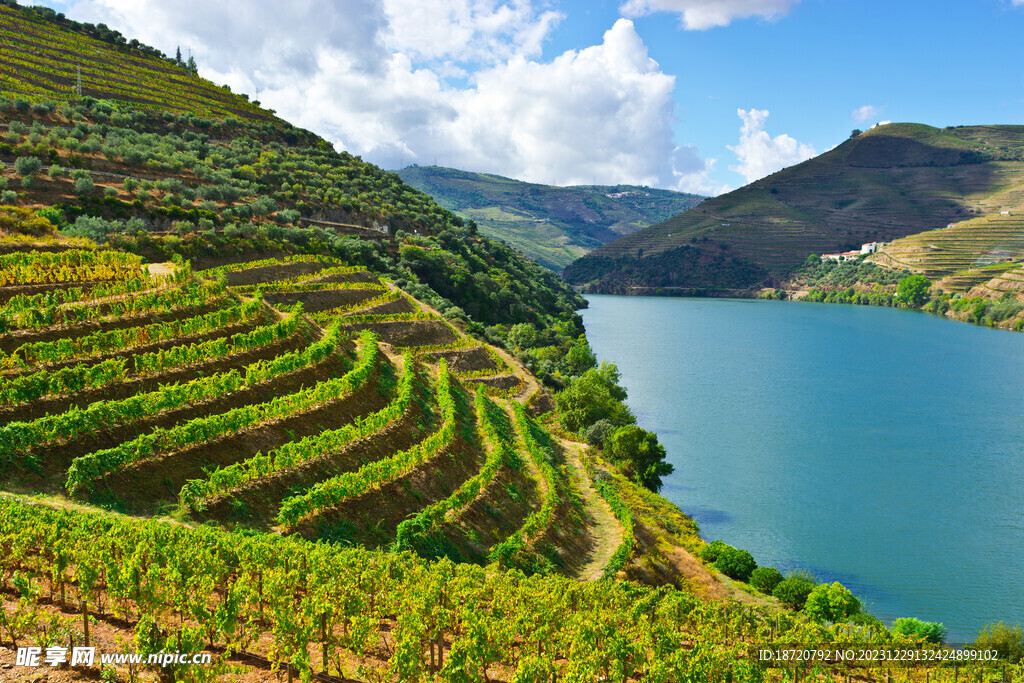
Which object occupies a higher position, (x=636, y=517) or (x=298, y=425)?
(x=298, y=425)

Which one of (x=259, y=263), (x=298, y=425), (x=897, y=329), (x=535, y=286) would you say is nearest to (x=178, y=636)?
(x=298, y=425)

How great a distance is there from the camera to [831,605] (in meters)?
29.2

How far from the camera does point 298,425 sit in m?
26.7

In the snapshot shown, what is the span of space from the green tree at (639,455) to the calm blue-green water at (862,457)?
11.7 feet

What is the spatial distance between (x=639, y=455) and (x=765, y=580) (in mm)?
16323

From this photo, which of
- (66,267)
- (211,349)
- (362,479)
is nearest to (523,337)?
(211,349)

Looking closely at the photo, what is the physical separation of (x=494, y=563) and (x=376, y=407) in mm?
11587

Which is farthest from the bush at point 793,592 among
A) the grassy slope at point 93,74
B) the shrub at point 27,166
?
the grassy slope at point 93,74

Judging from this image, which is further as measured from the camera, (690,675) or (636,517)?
(636,517)

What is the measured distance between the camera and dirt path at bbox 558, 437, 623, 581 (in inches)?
1111

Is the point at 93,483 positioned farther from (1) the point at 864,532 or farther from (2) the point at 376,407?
(1) the point at 864,532

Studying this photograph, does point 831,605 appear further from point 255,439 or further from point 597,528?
point 255,439

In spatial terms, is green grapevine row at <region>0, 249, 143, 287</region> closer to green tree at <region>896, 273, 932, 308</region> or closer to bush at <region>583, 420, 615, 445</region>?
bush at <region>583, 420, 615, 445</region>

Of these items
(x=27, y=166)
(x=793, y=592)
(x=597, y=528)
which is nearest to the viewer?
(x=793, y=592)
